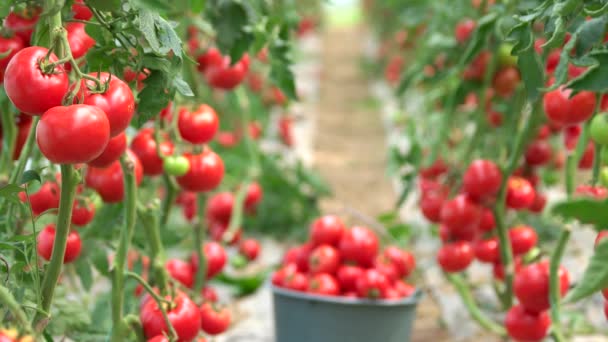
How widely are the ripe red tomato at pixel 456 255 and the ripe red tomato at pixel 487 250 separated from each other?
18 millimetres

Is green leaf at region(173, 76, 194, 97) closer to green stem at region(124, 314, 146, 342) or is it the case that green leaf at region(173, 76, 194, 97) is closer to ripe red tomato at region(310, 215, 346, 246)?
green stem at region(124, 314, 146, 342)

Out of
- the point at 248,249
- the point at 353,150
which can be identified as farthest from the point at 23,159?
the point at 353,150

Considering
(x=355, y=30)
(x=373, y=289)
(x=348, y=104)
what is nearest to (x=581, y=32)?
(x=373, y=289)

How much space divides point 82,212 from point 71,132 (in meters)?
0.49

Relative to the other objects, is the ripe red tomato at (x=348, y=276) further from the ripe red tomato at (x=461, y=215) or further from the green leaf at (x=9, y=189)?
the green leaf at (x=9, y=189)

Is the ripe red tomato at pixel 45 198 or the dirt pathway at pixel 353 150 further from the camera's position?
the dirt pathway at pixel 353 150

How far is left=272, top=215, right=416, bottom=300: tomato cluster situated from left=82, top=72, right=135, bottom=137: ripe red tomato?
1023 mm

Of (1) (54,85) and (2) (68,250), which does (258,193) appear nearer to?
(2) (68,250)

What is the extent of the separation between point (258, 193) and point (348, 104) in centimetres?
407

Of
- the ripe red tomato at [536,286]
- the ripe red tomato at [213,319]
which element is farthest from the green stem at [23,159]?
the ripe red tomato at [536,286]

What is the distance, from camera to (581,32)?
3.24 feet

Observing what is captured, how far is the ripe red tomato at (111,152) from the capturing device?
1.03 meters

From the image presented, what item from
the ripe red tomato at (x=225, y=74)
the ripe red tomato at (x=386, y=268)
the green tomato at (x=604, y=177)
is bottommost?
the ripe red tomato at (x=386, y=268)

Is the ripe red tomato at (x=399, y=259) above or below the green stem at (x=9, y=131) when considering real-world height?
below
